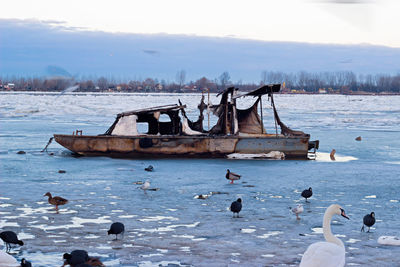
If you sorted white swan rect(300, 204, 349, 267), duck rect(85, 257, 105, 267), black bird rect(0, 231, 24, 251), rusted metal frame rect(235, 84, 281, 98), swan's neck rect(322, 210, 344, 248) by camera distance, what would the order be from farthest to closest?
rusted metal frame rect(235, 84, 281, 98) → black bird rect(0, 231, 24, 251) → duck rect(85, 257, 105, 267) → swan's neck rect(322, 210, 344, 248) → white swan rect(300, 204, 349, 267)

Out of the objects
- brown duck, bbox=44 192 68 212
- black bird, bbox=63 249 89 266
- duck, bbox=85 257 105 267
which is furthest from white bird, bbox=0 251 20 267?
brown duck, bbox=44 192 68 212

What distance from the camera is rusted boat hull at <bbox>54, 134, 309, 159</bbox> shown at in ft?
73.3

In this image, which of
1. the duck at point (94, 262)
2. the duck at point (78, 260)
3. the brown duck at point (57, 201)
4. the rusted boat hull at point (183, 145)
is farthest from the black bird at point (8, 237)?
the rusted boat hull at point (183, 145)

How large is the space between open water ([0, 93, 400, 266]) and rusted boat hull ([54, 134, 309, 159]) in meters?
0.43

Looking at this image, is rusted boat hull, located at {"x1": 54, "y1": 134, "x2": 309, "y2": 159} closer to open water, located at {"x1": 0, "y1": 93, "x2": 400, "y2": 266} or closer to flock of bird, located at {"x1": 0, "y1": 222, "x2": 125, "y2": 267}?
open water, located at {"x1": 0, "y1": 93, "x2": 400, "y2": 266}

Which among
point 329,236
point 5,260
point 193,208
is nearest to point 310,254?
point 329,236

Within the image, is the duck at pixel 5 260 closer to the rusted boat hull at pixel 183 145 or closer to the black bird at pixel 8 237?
the black bird at pixel 8 237

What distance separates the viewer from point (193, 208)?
12.9 m

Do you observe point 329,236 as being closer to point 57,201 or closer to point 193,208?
point 193,208

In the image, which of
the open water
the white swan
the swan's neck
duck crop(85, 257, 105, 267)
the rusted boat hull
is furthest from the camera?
the rusted boat hull

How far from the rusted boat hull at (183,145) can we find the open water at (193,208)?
432 mm

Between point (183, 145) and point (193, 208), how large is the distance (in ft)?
31.8

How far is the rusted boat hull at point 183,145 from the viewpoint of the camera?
22.3 meters

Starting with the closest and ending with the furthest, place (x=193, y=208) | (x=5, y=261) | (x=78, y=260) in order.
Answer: (x=5, y=261) < (x=78, y=260) < (x=193, y=208)
